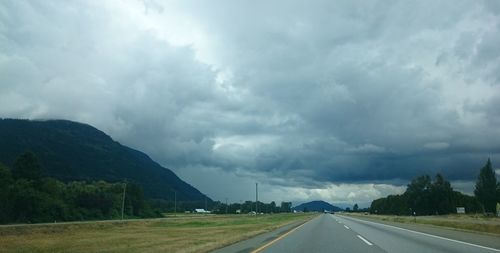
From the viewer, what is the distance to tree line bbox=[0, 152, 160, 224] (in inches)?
3219

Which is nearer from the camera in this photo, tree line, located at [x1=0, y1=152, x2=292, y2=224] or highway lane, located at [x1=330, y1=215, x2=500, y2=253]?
highway lane, located at [x1=330, y1=215, x2=500, y2=253]

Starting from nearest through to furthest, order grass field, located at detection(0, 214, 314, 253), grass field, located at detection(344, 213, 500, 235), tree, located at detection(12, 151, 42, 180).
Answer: grass field, located at detection(0, 214, 314, 253) → grass field, located at detection(344, 213, 500, 235) → tree, located at detection(12, 151, 42, 180)

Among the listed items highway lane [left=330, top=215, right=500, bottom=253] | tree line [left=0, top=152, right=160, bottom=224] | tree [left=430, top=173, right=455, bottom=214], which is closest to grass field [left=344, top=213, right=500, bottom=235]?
highway lane [left=330, top=215, right=500, bottom=253]

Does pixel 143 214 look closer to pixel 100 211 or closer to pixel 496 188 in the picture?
pixel 100 211

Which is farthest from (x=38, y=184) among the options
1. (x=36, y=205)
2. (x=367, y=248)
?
(x=367, y=248)

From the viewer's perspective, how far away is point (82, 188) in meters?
110

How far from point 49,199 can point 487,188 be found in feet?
369

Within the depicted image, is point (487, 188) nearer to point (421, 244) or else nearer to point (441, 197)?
point (441, 197)

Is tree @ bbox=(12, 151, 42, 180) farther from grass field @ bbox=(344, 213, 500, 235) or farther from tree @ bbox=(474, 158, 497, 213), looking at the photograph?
tree @ bbox=(474, 158, 497, 213)

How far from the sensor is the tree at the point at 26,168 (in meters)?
95.1

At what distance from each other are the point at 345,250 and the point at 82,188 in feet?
320

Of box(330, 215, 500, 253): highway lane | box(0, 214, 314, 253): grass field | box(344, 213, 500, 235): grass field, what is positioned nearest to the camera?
box(330, 215, 500, 253): highway lane

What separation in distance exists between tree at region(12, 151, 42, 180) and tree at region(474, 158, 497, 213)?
11195 centimetres

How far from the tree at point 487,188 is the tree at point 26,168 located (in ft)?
367
